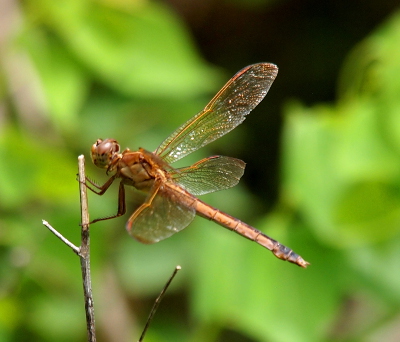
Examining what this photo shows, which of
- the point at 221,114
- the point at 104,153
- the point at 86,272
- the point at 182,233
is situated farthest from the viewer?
the point at 182,233

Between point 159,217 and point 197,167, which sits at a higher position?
point 197,167

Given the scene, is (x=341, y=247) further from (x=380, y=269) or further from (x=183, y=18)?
(x=183, y=18)

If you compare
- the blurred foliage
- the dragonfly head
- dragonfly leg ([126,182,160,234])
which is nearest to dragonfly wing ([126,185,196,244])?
dragonfly leg ([126,182,160,234])

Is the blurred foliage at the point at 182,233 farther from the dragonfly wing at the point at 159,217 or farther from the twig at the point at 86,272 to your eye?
the twig at the point at 86,272

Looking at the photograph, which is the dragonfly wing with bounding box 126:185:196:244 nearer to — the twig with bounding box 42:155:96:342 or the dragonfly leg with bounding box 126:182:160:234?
the dragonfly leg with bounding box 126:182:160:234

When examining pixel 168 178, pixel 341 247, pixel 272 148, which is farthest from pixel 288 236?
pixel 272 148

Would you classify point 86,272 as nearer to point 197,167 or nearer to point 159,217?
point 159,217

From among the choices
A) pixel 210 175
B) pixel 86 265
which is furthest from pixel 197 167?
pixel 86 265

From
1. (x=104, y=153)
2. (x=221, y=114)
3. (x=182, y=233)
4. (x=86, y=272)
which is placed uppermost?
(x=221, y=114)
